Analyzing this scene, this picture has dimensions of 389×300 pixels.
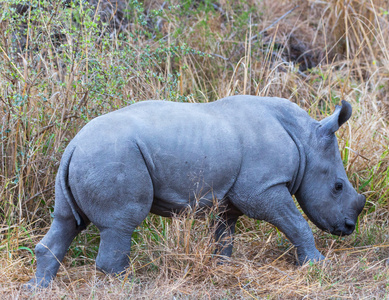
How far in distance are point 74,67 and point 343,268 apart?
9.73 ft

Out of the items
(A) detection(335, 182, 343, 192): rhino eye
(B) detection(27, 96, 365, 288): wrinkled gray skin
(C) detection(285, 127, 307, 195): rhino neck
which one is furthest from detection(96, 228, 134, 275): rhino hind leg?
(A) detection(335, 182, 343, 192): rhino eye

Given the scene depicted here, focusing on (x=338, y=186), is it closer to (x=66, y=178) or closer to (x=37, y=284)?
(x=66, y=178)

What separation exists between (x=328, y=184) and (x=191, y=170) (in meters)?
1.09

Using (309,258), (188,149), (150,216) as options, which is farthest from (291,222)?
(150,216)

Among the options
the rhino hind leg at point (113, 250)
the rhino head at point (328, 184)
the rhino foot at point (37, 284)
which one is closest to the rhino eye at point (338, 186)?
the rhino head at point (328, 184)

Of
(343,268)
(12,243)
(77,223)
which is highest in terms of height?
(77,223)

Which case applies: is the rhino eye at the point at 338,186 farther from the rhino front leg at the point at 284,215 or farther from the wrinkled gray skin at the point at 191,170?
the rhino front leg at the point at 284,215

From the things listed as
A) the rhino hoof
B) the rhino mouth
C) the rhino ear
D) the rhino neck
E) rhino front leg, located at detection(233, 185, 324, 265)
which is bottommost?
the rhino hoof

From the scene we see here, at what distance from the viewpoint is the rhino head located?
157 inches

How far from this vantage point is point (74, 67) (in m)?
5.13

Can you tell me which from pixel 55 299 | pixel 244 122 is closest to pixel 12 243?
pixel 55 299

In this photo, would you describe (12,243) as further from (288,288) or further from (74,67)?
(288,288)

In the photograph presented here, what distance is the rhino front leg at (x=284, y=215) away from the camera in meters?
3.74

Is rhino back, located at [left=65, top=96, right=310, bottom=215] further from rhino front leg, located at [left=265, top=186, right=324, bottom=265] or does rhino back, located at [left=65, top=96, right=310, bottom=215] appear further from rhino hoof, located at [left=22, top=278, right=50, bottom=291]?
rhino hoof, located at [left=22, top=278, right=50, bottom=291]
